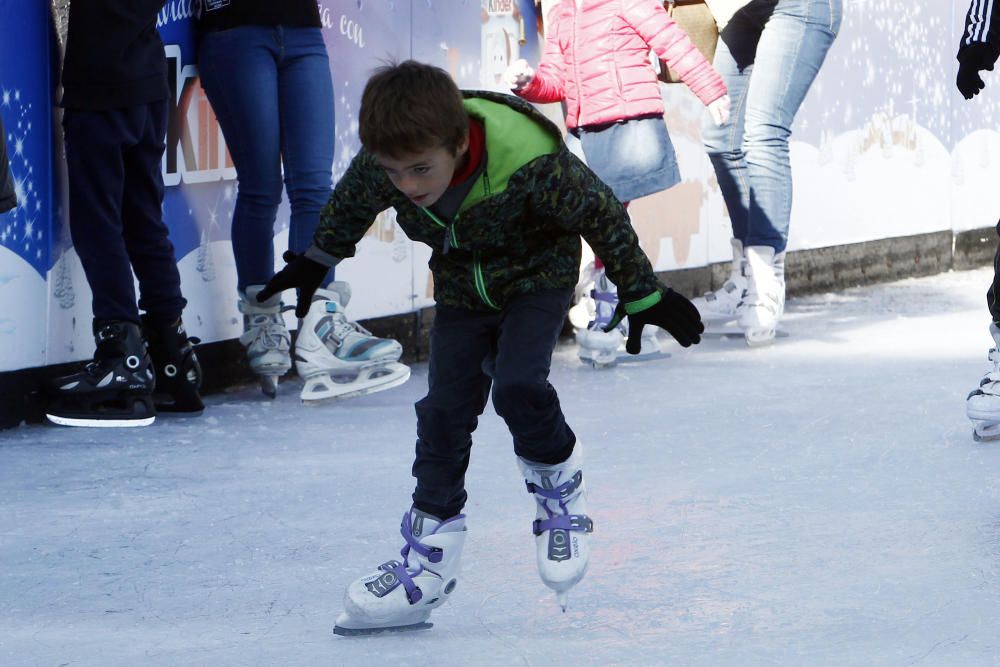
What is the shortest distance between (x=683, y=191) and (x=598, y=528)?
12.2 feet

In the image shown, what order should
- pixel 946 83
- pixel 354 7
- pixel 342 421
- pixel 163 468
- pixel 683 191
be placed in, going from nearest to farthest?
pixel 163 468
pixel 342 421
pixel 354 7
pixel 683 191
pixel 946 83

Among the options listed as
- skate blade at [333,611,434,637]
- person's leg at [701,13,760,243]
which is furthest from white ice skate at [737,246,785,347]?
skate blade at [333,611,434,637]

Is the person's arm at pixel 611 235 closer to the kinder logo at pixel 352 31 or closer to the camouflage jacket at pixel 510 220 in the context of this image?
the camouflage jacket at pixel 510 220

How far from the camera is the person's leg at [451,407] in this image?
8.18 ft

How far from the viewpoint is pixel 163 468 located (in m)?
3.56

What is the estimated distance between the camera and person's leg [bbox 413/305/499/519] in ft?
8.18

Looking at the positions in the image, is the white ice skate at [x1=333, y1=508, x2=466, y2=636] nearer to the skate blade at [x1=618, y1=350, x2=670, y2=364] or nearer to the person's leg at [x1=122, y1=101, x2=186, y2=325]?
the person's leg at [x1=122, y1=101, x2=186, y2=325]

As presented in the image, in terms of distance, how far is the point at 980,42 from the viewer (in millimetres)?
3615

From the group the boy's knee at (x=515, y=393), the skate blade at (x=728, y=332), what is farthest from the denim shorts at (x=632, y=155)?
the boy's knee at (x=515, y=393)

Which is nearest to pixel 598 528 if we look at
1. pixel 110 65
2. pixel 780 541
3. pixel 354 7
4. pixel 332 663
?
pixel 780 541

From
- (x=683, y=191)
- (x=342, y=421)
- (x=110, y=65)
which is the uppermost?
(x=110, y=65)

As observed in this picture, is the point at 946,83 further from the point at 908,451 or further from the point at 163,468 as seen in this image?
the point at 163,468

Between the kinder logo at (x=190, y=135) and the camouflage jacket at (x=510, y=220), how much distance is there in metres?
2.03

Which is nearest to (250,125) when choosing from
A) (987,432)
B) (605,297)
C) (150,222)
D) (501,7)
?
(150,222)
